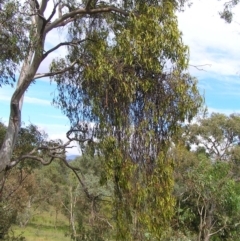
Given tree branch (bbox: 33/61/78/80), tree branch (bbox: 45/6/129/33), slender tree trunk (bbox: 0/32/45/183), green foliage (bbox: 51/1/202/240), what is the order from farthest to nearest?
tree branch (bbox: 45/6/129/33), tree branch (bbox: 33/61/78/80), slender tree trunk (bbox: 0/32/45/183), green foliage (bbox: 51/1/202/240)

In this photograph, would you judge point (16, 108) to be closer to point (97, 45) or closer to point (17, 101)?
point (17, 101)

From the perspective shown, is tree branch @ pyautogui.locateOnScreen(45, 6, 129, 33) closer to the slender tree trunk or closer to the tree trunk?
the slender tree trunk

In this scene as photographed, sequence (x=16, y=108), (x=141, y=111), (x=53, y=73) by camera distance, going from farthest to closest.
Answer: (x=53, y=73) → (x=16, y=108) → (x=141, y=111)

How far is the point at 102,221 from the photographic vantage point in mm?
6074

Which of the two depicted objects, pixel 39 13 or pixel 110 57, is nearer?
pixel 110 57

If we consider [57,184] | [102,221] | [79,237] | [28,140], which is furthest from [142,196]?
[57,184]

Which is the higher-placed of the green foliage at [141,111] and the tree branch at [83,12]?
the tree branch at [83,12]

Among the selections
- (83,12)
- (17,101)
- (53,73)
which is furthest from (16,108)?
(83,12)

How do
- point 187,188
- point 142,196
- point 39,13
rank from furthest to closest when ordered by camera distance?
1. point 187,188
2. point 39,13
3. point 142,196

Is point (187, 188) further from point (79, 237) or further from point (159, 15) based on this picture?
point (159, 15)

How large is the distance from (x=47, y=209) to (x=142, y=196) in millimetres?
21959

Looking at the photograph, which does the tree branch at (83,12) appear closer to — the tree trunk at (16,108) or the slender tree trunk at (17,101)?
the slender tree trunk at (17,101)

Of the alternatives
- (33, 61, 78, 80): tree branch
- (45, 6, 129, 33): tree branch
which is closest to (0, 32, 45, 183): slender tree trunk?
(33, 61, 78, 80): tree branch

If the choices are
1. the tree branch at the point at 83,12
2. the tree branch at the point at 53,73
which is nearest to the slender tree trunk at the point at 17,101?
the tree branch at the point at 53,73
